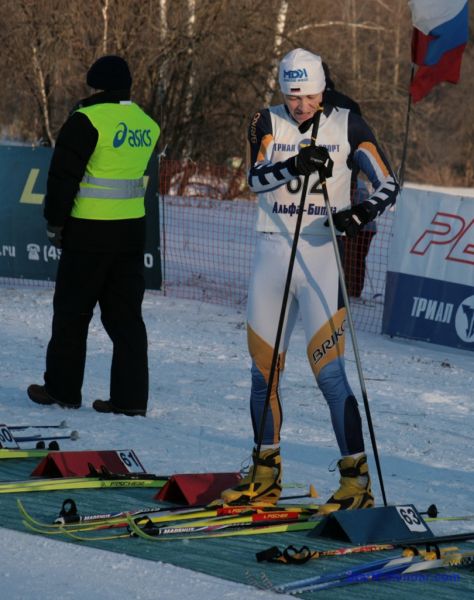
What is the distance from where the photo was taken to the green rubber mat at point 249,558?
4230 mm

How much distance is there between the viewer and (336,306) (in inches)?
212

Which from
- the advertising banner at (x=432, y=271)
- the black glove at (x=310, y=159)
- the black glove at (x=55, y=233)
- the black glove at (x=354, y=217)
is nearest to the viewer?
the black glove at (x=310, y=159)

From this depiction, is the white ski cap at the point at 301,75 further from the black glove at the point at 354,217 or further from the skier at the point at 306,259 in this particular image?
the black glove at the point at 354,217

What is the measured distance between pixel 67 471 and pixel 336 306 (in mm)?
1454

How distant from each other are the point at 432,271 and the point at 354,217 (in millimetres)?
5679

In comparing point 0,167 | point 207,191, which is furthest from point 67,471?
point 207,191

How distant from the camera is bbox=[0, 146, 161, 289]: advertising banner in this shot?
12.5 m

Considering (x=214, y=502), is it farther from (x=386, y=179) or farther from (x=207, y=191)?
(x=207, y=191)

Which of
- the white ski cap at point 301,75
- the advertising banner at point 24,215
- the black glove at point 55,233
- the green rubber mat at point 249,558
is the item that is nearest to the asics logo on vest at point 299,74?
the white ski cap at point 301,75

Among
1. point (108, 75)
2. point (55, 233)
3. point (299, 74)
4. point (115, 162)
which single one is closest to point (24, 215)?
point (55, 233)

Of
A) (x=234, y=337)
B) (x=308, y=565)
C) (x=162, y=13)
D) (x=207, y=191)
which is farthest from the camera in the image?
(x=162, y=13)

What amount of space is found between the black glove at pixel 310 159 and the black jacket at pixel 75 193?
90.9 inches

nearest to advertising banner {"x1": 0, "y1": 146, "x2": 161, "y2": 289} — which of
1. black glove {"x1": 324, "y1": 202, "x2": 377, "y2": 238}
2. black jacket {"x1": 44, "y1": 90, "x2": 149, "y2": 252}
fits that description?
black jacket {"x1": 44, "y1": 90, "x2": 149, "y2": 252}

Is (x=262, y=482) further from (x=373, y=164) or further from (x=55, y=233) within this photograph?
(x=55, y=233)
